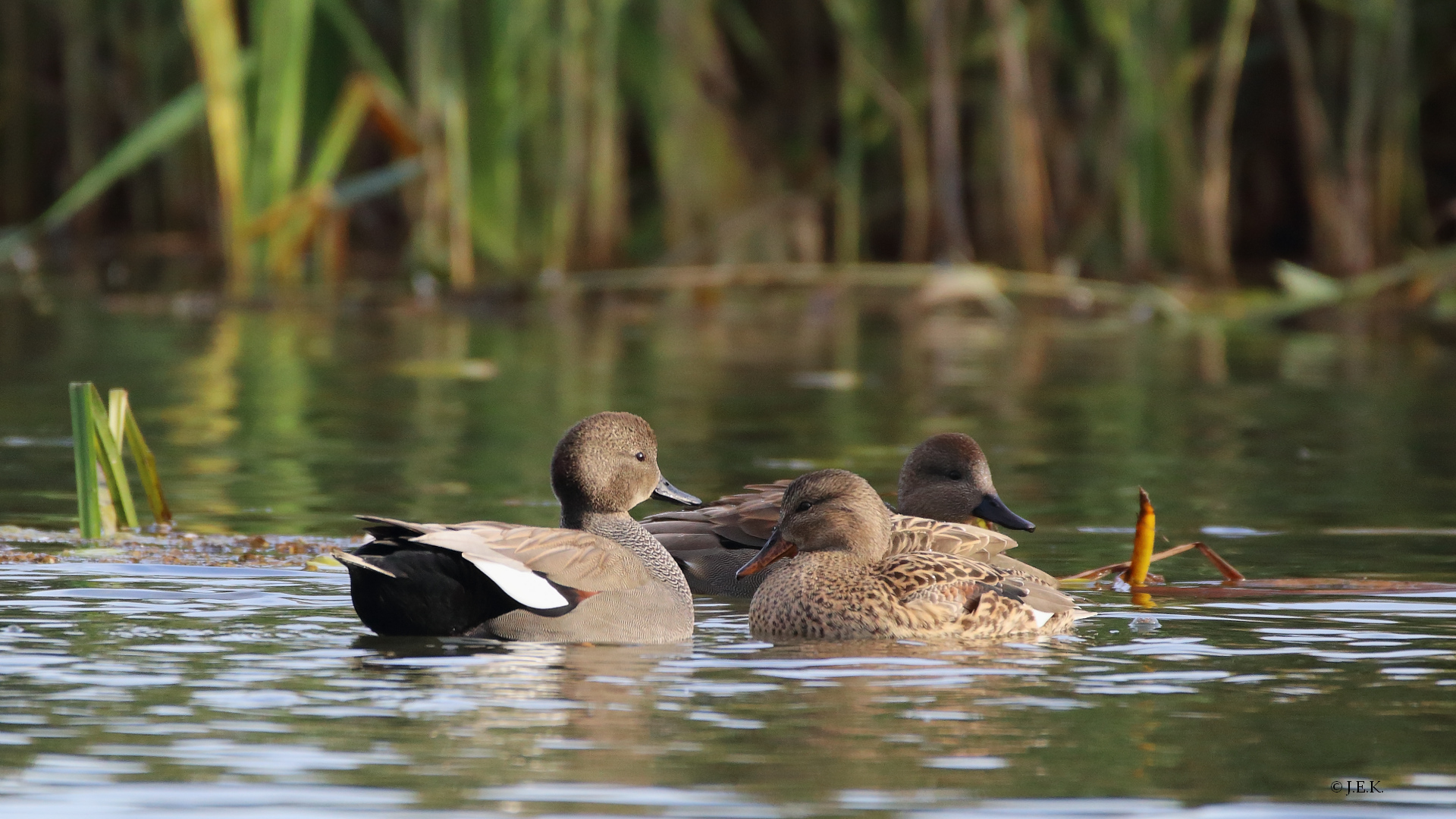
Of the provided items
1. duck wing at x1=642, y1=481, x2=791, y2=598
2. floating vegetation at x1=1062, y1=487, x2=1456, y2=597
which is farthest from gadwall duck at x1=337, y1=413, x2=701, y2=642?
floating vegetation at x1=1062, y1=487, x2=1456, y2=597

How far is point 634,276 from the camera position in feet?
49.9

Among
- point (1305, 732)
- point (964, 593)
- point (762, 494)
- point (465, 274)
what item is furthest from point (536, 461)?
point (465, 274)

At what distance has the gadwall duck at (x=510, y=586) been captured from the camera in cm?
566

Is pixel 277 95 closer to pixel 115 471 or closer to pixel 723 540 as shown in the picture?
pixel 115 471

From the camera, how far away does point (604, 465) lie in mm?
6660

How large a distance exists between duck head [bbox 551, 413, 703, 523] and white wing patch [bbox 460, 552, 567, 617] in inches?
35.3

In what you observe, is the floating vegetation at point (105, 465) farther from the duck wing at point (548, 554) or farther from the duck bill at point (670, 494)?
the duck wing at point (548, 554)

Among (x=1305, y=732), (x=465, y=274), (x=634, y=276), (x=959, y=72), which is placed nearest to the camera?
(x=1305, y=732)

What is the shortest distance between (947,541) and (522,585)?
176 cm

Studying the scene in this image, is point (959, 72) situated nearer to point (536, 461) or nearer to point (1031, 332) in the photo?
point (1031, 332)

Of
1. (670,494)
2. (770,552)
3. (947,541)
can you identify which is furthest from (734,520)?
(947,541)

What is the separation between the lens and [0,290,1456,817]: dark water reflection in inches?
170

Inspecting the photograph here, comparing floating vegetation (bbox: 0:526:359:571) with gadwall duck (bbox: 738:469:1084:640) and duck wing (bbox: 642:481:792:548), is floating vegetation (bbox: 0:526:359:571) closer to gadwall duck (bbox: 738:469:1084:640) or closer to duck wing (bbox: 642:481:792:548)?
duck wing (bbox: 642:481:792:548)

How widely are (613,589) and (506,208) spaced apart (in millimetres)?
10242
